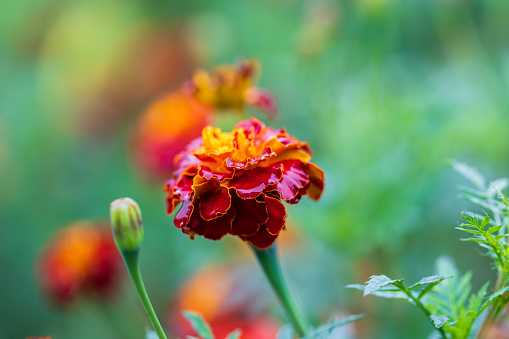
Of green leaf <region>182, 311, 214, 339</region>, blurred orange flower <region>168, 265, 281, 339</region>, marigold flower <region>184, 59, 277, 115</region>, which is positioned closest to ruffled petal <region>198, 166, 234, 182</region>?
→ green leaf <region>182, 311, 214, 339</region>

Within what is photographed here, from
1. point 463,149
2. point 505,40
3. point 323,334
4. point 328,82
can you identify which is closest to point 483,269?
point 463,149

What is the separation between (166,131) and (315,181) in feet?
2.18

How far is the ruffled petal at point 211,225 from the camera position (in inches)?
17.6

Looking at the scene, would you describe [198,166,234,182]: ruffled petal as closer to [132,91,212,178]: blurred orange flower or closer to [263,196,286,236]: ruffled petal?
[263,196,286,236]: ruffled petal

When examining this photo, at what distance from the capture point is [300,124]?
1.32m

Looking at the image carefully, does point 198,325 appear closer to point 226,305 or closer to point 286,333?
point 286,333

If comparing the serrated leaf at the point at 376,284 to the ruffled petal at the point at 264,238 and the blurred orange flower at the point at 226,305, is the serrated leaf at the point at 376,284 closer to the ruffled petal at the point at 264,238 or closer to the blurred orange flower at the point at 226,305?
the ruffled petal at the point at 264,238

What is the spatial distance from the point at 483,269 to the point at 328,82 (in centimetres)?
49

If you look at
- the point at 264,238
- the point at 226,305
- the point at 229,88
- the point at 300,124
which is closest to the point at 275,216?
the point at 264,238

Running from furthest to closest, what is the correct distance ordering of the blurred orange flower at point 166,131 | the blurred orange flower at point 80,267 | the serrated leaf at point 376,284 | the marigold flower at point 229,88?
the blurred orange flower at point 166,131
the blurred orange flower at point 80,267
the marigold flower at point 229,88
the serrated leaf at point 376,284

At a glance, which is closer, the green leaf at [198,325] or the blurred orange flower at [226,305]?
the green leaf at [198,325]

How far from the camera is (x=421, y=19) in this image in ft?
5.65

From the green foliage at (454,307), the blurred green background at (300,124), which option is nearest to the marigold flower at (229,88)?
the blurred green background at (300,124)

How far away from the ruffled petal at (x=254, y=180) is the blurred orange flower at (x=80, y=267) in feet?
1.80
